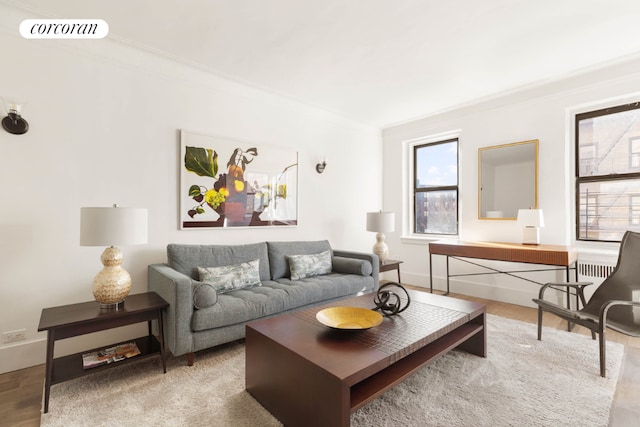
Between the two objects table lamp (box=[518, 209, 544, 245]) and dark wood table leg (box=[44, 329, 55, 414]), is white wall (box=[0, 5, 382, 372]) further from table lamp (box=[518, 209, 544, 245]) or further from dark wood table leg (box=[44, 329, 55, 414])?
table lamp (box=[518, 209, 544, 245])

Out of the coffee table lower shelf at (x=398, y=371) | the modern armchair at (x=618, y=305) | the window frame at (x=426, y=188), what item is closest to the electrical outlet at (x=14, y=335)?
the coffee table lower shelf at (x=398, y=371)

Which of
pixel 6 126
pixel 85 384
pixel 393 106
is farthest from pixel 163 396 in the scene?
pixel 393 106

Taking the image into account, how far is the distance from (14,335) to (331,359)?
2385 mm

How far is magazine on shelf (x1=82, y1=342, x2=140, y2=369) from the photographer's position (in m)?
2.01

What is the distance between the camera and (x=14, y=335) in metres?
2.23

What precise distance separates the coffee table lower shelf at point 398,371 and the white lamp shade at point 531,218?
1.90 m

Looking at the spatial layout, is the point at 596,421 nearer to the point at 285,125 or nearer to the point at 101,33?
the point at 285,125

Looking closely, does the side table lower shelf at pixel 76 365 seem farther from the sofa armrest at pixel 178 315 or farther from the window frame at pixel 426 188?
the window frame at pixel 426 188

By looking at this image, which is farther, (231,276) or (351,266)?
(351,266)

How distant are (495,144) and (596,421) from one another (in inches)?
127

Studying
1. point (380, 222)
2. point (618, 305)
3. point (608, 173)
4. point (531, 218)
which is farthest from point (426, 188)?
point (618, 305)

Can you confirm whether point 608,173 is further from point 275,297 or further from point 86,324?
point 86,324

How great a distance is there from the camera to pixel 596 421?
164cm

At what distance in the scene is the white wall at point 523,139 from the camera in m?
3.28
